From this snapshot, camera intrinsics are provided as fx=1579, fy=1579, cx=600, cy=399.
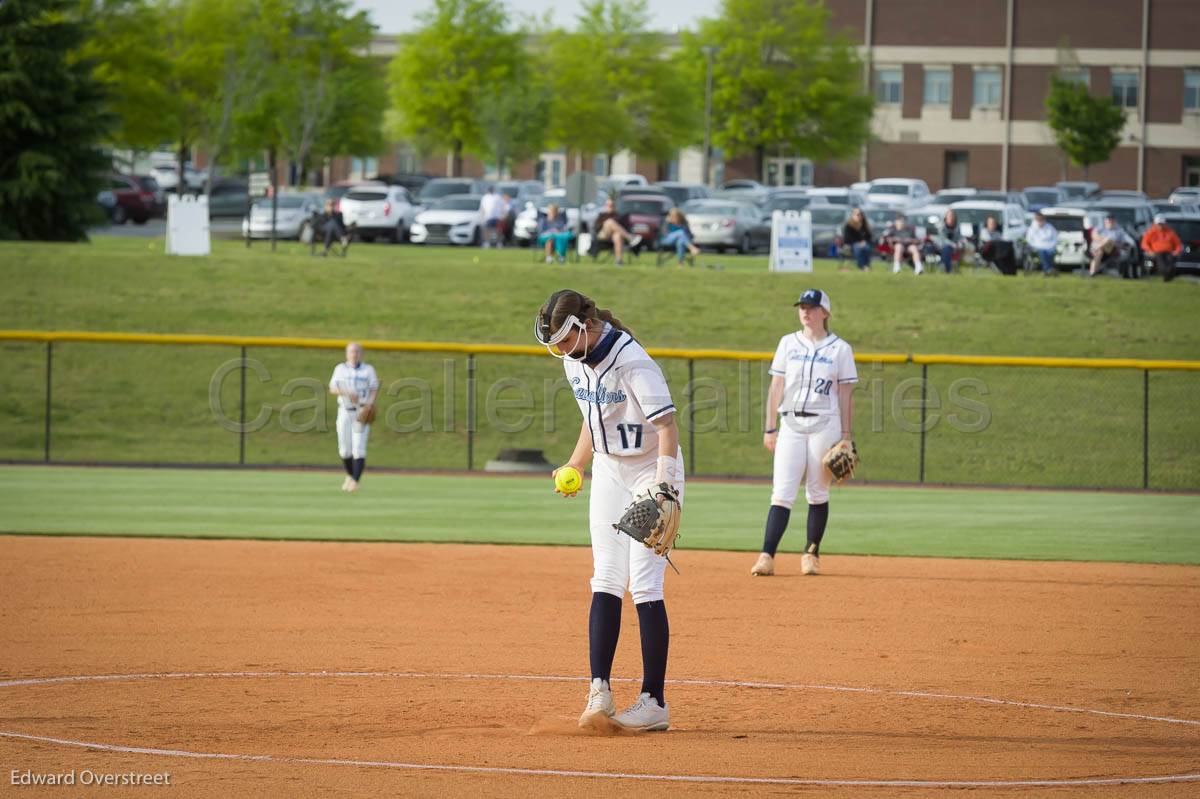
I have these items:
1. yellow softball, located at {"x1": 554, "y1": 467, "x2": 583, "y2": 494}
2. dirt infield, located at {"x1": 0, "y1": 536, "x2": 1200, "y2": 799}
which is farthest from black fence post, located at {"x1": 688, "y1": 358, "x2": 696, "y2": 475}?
yellow softball, located at {"x1": 554, "y1": 467, "x2": 583, "y2": 494}

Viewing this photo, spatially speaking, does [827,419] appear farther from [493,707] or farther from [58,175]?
[58,175]

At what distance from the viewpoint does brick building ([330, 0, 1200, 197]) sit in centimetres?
7194

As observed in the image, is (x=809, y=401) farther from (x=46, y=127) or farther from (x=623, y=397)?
(x=46, y=127)

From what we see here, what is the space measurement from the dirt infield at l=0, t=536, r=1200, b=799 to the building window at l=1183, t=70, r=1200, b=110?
64333 millimetres

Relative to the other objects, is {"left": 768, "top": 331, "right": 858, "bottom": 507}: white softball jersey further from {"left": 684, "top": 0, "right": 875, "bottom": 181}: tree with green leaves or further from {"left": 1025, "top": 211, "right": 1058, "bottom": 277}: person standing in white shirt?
{"left": 684, "top": 0, "right": 875, "bottom": 181}: tree with green leaves

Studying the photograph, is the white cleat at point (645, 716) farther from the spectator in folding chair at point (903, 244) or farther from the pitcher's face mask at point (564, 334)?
the spectator in folding chair at point (903, 244)

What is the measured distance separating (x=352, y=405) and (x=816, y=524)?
300 inches

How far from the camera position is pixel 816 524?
12.5 metres

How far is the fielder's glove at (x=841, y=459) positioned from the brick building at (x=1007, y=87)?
197ft

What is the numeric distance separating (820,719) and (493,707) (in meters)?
1.60

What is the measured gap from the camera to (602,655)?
23.7ft

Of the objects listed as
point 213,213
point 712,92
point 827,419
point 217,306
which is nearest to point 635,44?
point 712,92

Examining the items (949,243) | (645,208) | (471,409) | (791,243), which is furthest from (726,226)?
(471,409)

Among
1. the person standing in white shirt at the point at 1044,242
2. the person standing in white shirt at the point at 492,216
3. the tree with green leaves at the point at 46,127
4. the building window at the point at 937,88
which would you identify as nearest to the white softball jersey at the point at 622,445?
the person standing in white shirt at the point at 1044,242
